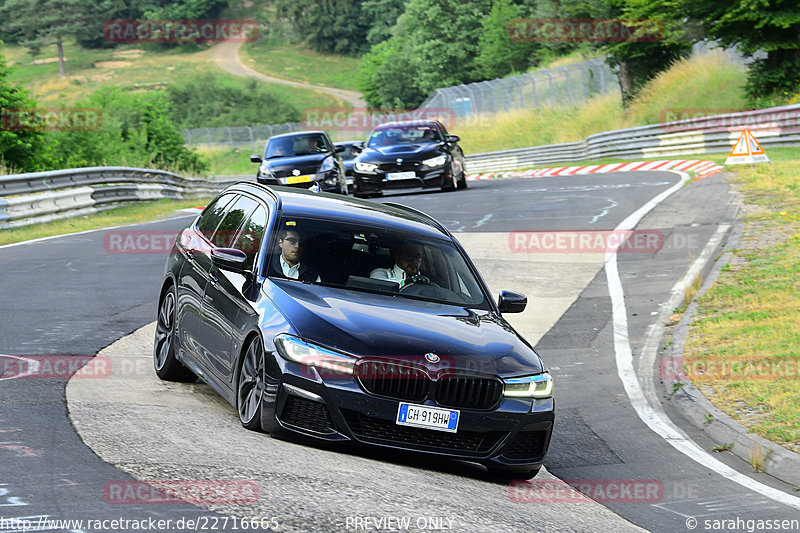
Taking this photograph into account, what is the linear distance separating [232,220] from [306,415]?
8.74 feet

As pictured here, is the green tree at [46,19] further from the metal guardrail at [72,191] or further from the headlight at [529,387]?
the headlight at [529,387]

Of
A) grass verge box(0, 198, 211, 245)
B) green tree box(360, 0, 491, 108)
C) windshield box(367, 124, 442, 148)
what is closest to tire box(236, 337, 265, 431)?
grass verge box(0, 198, 211, 245)

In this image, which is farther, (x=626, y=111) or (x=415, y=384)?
(x=626, y=111)

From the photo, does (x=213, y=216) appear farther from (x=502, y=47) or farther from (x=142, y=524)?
(x=502, y=47)

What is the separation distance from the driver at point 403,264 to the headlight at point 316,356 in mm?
1366

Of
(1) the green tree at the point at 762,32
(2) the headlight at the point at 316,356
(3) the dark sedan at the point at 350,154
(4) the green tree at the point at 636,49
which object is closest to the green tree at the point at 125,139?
(3) the dark sedan at the point at 350,154

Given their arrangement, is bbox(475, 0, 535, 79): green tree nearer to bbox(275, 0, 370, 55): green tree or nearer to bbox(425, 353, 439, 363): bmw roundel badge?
bbox(275, 0, 370, 55): green tree

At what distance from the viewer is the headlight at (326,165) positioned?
86.9ft

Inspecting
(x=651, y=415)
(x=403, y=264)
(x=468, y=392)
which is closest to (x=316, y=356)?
(x=468, y=392)

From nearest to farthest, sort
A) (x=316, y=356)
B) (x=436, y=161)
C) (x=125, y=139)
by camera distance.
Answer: (x=316, y=356) → (x=436, y=161) → (x=125, y=139)

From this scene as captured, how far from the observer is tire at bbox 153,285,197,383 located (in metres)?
8.96

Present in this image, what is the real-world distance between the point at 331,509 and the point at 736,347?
21.1ft

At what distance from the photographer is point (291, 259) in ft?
26.1

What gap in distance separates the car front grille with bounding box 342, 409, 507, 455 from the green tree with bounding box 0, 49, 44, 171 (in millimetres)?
23045
